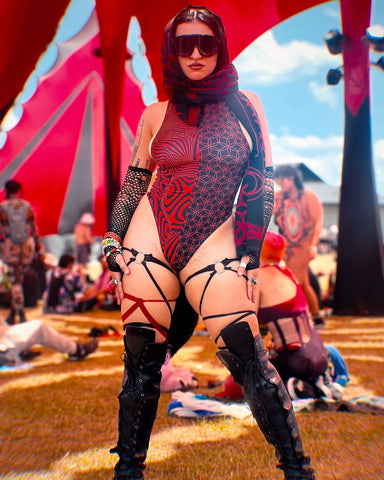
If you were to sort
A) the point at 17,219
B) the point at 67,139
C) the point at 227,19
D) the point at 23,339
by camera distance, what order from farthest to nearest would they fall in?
the point at 67,139, the point at 17,219, the point at 23,339, the point at 227,19

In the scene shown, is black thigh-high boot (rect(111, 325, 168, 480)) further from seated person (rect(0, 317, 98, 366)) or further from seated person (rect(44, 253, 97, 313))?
seated person (rect(44, 253, 97, 313))

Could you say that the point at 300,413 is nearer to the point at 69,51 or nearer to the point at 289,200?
the point at 289,200

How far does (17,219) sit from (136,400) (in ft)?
14.8

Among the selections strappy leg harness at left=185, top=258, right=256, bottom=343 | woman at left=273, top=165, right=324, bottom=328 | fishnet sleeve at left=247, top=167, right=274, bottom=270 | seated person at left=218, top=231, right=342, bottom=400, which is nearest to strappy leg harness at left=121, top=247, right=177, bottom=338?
strappy leg harness at left=185, top=258, right=256, bottom=343

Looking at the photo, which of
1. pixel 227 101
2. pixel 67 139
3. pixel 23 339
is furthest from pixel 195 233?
pixel 67 139

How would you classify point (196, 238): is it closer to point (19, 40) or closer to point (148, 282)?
point (148, 282)

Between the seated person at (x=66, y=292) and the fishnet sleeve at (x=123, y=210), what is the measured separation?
5.66 m

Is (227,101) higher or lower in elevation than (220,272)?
higher

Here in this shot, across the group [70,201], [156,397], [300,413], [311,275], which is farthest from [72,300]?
[156,397]

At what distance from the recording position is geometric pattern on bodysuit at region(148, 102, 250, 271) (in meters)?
1.54

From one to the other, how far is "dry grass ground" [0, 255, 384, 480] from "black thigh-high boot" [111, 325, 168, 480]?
34cm

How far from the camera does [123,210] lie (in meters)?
1.66

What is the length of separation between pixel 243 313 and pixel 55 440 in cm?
138

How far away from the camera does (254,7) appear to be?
3.23 m
